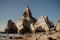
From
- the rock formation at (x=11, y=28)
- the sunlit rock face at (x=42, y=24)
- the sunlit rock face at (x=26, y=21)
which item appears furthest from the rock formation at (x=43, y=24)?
the rock formation at (x=11, y=28)

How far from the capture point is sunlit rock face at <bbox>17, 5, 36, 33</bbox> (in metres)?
22.9

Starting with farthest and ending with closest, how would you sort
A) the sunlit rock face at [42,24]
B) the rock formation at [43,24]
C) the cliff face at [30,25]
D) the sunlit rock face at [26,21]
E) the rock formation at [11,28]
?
the sunlit rock face at [26,21] → the rock formation at [11,28] → the cliff face at [30,25] → the sunlit rock face at [42,24] → the rock formation at [43,24]

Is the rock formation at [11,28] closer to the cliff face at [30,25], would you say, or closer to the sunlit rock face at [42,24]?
the cliff face at [30,25]

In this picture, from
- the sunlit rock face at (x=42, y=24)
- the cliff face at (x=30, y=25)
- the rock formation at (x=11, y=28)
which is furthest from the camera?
the rock formation at (x=11, y=28)

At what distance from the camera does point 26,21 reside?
2433cm

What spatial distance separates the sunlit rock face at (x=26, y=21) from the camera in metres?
22.9

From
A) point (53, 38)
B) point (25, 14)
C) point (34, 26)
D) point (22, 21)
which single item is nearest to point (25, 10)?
point (25, 14)

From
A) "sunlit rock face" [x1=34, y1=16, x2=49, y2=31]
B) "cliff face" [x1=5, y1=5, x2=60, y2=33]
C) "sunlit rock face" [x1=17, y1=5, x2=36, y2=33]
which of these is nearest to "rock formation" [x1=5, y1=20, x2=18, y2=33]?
"cliff face" [x1=5, y1=5, x2=60, y2=33]

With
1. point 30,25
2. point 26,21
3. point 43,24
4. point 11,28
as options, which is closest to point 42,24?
point 43,24

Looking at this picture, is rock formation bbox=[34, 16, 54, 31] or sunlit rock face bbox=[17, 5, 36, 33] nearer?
rock formation bbox=[34, 16, 54, 31]

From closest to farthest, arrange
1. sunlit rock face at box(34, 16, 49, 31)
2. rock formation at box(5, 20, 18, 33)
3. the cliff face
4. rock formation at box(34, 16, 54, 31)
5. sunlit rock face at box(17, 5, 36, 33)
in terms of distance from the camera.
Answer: rock formation at box(34, 16, 54, 31) → sunlit rock face at box(34, 16, 49, 31) → the cliff face → rock formation at box(5, 20, 18, 33) → sunlit rock face at box(17, 5, 36, 33)

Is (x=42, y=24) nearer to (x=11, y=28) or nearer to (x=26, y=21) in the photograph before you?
(x=26, y=21)

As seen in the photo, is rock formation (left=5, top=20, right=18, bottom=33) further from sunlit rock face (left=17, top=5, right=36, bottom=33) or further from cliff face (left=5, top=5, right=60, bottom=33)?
sunlit rock face (left=17, top=5, right=36, bottom=33)

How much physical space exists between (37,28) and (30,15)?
4356 millimetres
